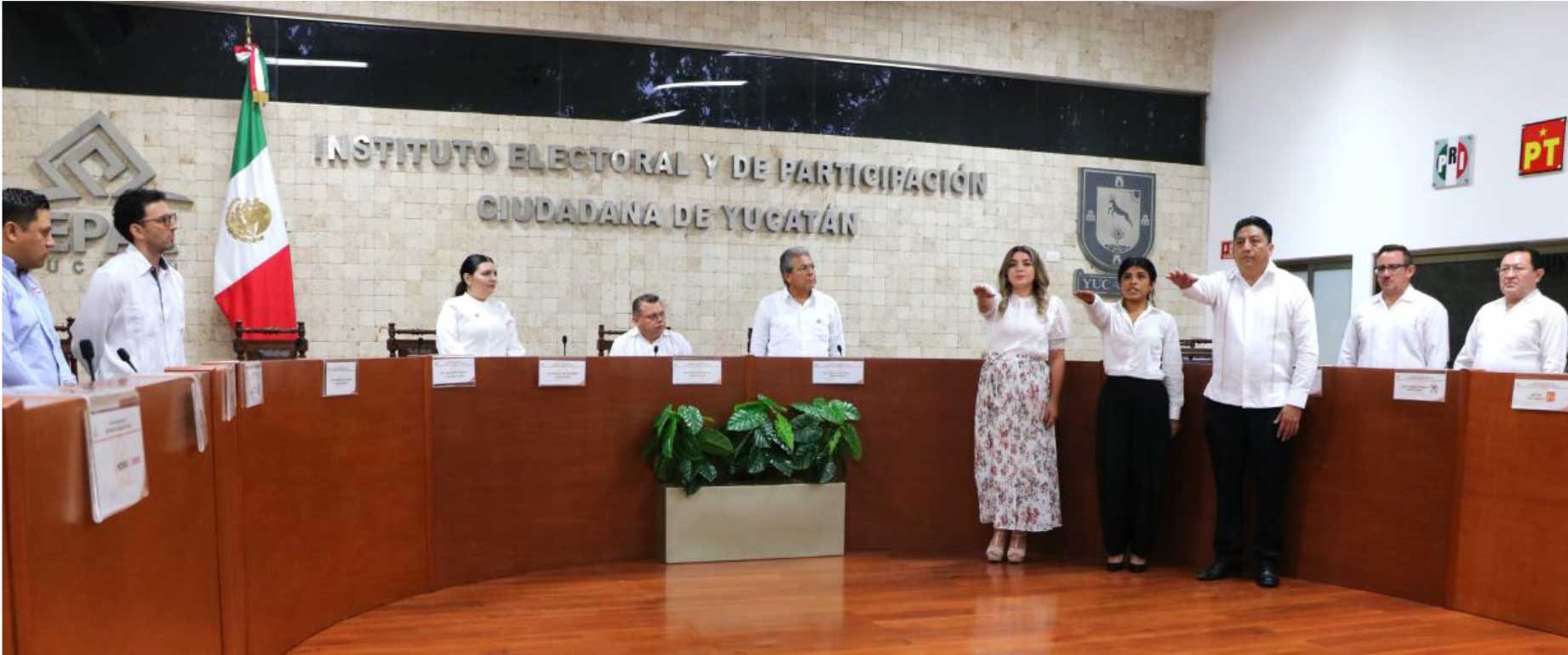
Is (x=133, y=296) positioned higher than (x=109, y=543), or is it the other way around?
(x=133, y=296)

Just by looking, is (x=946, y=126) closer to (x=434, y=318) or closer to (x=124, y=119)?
(x=434, y=318)

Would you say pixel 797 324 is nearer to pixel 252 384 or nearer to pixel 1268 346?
pixel 1268 346

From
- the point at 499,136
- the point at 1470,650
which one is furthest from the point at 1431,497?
the point at 499,136

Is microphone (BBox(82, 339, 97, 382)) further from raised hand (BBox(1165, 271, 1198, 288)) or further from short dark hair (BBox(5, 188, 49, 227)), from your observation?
raised hand (BBox(1165, 271, 1198, 288))

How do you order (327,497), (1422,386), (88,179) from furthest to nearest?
(88,179) → (1422,386) → (327,497)

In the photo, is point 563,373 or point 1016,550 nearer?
point 563,373

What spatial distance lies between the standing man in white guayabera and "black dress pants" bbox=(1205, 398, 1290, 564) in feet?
6.67

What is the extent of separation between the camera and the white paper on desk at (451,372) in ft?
13.2

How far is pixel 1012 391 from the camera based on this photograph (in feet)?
15.0

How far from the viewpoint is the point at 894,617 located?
3703 millimetres

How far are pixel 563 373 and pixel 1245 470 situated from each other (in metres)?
2.78

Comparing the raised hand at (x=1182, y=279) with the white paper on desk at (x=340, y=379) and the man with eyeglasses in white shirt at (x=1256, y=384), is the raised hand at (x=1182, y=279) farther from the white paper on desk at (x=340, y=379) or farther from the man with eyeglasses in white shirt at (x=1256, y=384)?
the white paper on desk at (x=340, y=379)

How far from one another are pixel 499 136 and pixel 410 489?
4710 mm

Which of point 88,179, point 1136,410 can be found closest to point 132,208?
point 1136,410
